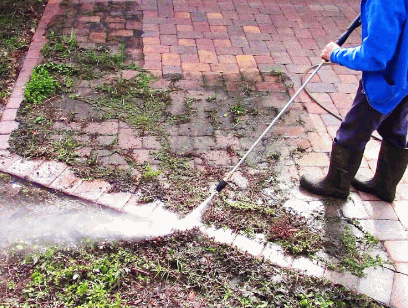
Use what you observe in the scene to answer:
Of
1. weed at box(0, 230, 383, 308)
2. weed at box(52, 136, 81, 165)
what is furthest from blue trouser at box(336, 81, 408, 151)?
weed at box(52, 136, 81, 165)

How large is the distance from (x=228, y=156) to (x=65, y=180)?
1.22 metres

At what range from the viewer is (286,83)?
444 cm

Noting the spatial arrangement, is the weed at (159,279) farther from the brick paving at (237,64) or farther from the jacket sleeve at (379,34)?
the jacket sleeve at (379,34)

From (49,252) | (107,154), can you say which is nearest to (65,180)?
(107,154)

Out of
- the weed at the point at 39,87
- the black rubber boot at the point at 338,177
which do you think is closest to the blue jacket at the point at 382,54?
the black rubber boot at the point at 338,177

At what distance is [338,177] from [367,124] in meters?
0.48

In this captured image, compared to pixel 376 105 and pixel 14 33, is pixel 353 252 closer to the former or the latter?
pixel 376 105

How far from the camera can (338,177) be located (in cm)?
307

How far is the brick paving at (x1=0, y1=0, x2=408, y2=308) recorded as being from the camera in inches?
119

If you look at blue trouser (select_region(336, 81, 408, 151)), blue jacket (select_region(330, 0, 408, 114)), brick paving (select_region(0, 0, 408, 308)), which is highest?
blue jacket (select_region(330, 0, 408, 114))

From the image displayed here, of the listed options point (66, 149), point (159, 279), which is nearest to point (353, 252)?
point (159, 279)

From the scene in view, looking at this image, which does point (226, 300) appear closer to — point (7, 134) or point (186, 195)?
point (186, 195)

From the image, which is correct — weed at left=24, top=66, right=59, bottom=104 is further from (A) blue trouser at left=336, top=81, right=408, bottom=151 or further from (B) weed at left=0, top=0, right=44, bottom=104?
(A) blue trouser at left=336, top=81, right=408, bottom=151

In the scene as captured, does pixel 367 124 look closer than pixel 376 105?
No
